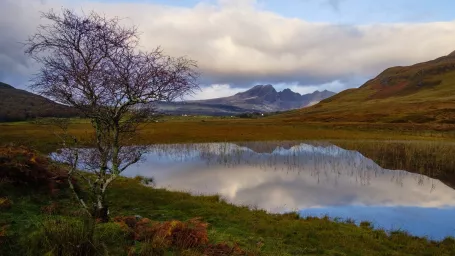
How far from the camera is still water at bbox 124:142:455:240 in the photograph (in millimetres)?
20328

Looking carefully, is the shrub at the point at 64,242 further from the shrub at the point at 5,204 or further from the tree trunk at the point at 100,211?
the shrub at the point at 5,204

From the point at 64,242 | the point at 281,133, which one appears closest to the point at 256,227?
the point at 64,242

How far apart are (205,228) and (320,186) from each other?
17458mm

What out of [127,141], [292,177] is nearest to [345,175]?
[292,177]

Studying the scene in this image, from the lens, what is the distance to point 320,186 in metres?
27.1

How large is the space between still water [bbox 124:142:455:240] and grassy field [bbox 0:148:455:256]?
2.56 m

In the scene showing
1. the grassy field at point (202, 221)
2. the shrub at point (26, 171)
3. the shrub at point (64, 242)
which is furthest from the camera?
the shrub at point (26, 171)

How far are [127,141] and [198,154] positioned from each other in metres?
31.1

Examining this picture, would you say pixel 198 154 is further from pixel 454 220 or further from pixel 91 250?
pixel 91 250

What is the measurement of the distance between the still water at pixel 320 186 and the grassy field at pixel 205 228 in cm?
256

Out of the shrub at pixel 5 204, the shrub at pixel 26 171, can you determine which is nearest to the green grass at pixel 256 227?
the shrub at pixel 5 204

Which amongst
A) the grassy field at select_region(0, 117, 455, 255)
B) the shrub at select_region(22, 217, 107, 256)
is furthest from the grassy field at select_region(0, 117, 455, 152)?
the shrub at select_region(22, 217, 107, 256)

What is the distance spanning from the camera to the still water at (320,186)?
20.3 meters

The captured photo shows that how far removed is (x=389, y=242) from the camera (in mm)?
14914
